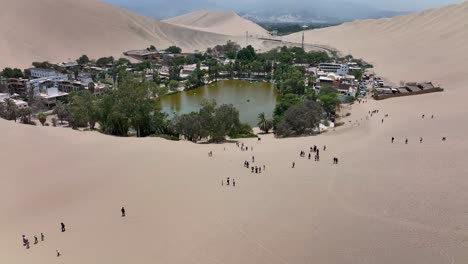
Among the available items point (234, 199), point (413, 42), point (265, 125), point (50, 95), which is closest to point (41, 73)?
point (50, 95)

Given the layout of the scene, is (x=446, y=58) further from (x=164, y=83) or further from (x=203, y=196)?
(x=203, y=196)

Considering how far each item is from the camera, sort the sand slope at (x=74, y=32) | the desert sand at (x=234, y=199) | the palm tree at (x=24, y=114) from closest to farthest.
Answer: the desert sand at (x=234, y=199) → the palm tree at (x=24, y=114) → the sand slope at (x=74, y=32)

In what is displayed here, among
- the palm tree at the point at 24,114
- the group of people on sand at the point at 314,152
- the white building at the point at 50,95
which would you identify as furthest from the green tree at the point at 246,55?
the group of people on sand at the point at 314,152

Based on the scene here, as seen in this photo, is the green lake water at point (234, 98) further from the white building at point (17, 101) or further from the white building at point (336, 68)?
the white building at point (17, 101)

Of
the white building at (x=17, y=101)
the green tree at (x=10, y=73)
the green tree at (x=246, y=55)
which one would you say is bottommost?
the white building at (x=17, y=101)

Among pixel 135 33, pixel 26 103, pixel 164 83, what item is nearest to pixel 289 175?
pixel 26 103

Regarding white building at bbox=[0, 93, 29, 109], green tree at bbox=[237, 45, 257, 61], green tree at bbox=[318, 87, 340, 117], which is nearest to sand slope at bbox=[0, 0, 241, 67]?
white building at bbox=[0, 93, 29, 109]

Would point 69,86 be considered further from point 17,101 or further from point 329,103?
point 329,103
